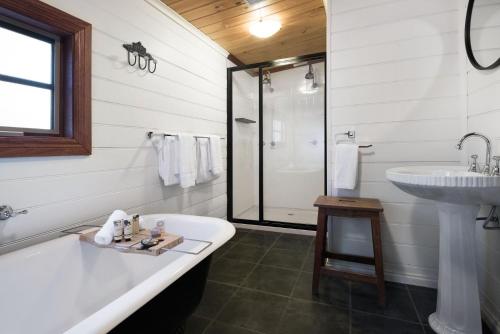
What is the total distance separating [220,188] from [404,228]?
6.54 ft

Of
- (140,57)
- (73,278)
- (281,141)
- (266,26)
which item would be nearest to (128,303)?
(73,278)

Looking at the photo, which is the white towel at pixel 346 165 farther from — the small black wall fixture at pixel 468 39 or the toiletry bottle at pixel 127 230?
the toiletry bottle at pixel 127 230

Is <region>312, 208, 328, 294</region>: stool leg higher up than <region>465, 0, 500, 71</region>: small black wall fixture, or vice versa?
<region>465, 0, 500, 71</region>: small black wall fixture

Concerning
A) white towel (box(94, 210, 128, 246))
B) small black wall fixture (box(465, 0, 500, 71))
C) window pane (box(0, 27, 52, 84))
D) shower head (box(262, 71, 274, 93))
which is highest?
shower head (box(262, 71, 274, 93))

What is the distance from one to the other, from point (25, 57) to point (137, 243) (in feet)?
3.99

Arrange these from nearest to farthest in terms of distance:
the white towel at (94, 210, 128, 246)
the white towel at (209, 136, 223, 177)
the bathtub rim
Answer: the bathtub rim, the white towel at (94, 210, 128, 246), the white towel at (209, 136, 223, 177)

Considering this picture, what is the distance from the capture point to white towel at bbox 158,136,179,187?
6.89 ft

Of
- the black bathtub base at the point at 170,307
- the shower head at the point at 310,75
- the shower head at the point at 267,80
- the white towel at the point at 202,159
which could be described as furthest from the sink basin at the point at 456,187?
the shower head at the point at 267,80

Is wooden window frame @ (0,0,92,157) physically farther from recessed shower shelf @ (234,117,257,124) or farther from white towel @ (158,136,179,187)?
recessed shower shelf @ (234,117,257,124)

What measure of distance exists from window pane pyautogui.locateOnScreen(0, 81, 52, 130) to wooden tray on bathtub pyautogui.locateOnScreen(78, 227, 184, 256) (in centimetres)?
68

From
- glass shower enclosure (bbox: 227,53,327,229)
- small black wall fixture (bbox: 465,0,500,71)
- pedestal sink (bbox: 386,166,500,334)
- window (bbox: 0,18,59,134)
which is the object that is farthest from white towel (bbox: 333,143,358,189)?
window (bbox: 0,18,59,134)

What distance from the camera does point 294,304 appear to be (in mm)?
1647

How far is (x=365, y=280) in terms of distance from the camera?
1.67m

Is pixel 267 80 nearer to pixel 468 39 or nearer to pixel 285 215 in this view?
pixel 285 215
